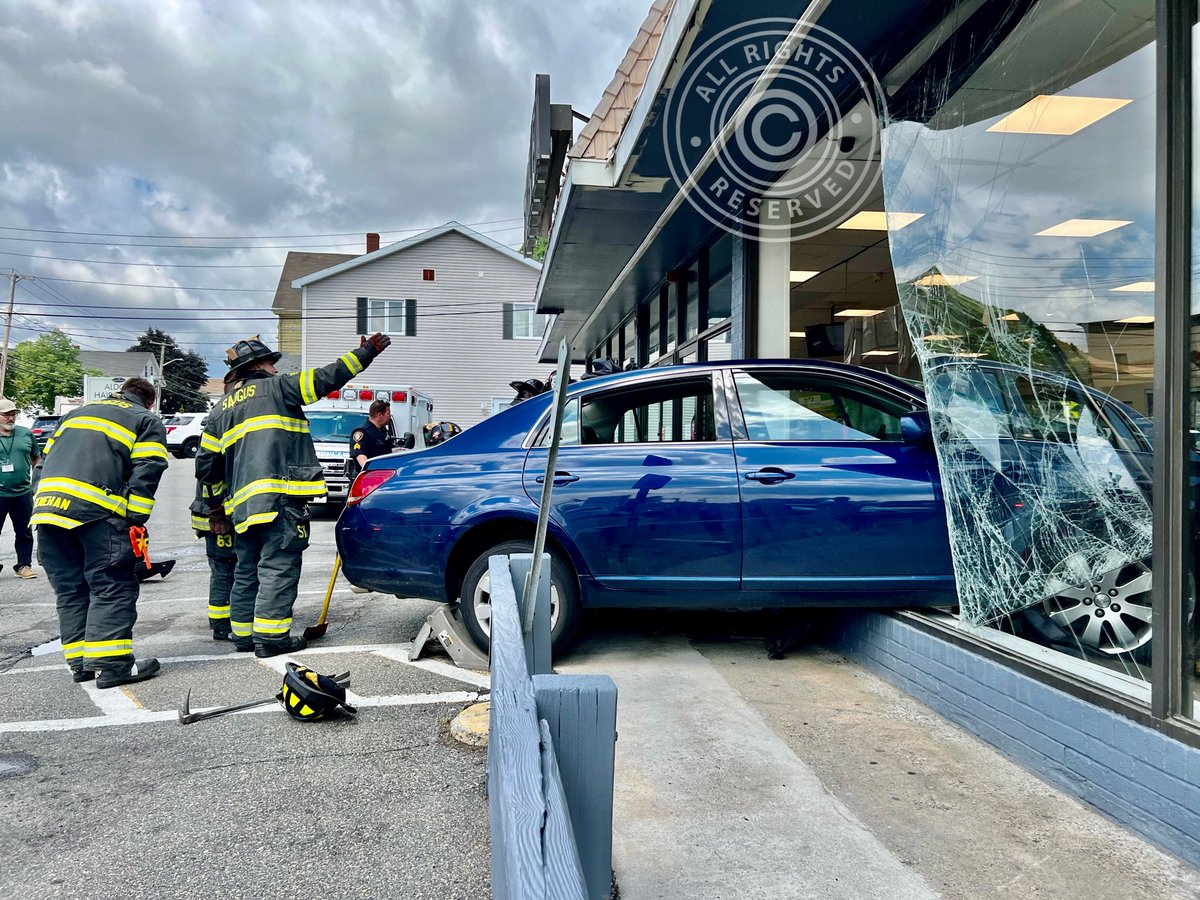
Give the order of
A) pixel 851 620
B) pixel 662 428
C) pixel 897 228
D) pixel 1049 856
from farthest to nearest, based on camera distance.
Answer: pixel 662 428 → pixel 851 620 → pixel 897 228 → pixel 1049 856

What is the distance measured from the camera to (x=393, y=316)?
2766cm

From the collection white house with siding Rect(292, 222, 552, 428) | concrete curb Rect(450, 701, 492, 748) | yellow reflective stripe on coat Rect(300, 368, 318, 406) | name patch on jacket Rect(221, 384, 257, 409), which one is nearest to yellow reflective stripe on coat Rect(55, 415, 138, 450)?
name patch on jacket Rect(221, 384, 257, 409)

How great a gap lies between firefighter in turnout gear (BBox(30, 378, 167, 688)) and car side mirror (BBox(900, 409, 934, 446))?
3819 mm

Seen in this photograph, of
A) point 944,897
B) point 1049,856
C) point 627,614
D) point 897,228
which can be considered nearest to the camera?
point 944,897

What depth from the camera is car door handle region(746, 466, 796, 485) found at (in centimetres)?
419

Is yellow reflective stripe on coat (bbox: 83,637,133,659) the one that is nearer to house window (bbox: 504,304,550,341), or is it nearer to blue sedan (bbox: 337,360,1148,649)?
blue sedan (bbox: 337,360,1148,649)

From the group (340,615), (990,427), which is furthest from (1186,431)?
(340,615)

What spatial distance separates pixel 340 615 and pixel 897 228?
183 inches

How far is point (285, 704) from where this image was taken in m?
3.81

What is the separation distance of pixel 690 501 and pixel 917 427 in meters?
1.16

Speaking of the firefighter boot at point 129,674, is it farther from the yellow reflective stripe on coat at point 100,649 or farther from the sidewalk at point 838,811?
the sidewalk at point 838,811

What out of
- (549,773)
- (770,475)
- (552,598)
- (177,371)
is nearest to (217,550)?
(552,598)

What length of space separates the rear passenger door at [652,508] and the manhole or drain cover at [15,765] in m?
2.45

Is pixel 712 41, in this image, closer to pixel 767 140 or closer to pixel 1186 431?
pixel 767 140
